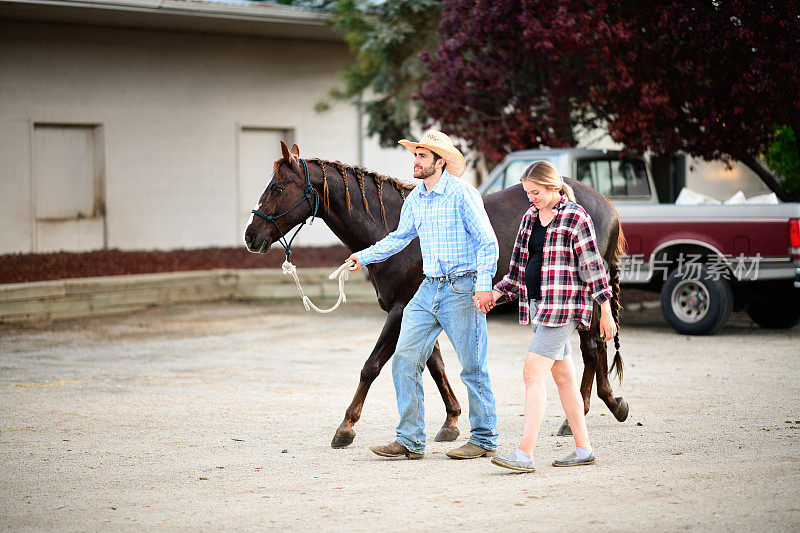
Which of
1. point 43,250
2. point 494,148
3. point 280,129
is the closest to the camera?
point 494,148

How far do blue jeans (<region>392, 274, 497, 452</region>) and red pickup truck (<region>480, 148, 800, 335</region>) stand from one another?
6.24m

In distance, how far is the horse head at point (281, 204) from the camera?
24.2 ft

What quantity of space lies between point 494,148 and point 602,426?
7.78 meters

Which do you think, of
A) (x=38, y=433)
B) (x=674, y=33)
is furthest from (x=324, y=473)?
(x=674, y=33)

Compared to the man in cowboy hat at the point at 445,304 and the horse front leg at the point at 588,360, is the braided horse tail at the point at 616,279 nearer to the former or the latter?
the horse front leg at the point at 588,360

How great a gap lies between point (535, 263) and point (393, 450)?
1529mm

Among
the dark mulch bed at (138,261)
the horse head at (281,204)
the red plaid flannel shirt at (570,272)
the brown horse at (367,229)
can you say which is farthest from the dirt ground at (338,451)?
the dark mulch bed at (138,261)

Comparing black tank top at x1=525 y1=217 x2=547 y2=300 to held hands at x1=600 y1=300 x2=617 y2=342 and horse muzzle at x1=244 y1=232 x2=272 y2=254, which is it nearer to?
held hands at x1=600 y1=300 x2=617 y2=342

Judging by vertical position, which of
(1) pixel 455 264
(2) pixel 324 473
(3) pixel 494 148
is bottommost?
(2) pixel 324 473

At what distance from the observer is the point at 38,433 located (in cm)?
747

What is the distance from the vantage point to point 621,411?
7.45 meters

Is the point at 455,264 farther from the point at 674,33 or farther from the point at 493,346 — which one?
the point at 674,33

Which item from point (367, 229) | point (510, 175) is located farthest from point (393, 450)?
point (510, 175)

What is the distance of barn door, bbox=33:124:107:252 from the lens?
17812 mm
